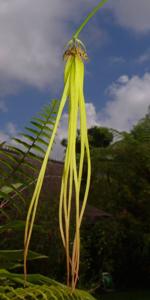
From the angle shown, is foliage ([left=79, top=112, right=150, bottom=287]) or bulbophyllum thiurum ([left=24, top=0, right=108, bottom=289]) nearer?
bulbophyllum thiurum ([left=24, top=0, right=108, bottom=289])

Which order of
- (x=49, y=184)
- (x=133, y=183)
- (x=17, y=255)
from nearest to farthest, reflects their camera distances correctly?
(x=17, y=255)
(x=49, y=184)
(x=133, y=183)

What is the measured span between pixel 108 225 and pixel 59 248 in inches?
97.8

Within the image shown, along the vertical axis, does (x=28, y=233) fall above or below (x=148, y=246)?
below

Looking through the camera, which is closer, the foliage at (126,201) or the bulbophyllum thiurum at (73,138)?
the bulbophyllum thiurum at (73,138)

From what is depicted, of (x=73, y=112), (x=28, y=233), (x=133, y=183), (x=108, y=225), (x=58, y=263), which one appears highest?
(x=133, y=183)

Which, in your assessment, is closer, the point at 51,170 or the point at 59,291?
the point at 59,291

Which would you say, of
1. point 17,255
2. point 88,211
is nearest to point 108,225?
point 88,211

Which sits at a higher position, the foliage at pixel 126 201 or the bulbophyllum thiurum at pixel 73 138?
the foliage at pixel 126 201

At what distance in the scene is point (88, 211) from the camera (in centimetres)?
757

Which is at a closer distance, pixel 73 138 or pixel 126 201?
pixel 73 138

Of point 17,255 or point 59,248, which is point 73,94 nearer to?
point 17,255

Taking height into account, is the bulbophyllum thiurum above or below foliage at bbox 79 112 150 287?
below

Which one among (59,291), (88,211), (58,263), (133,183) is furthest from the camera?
(133,183)

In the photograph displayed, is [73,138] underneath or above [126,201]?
underneath
